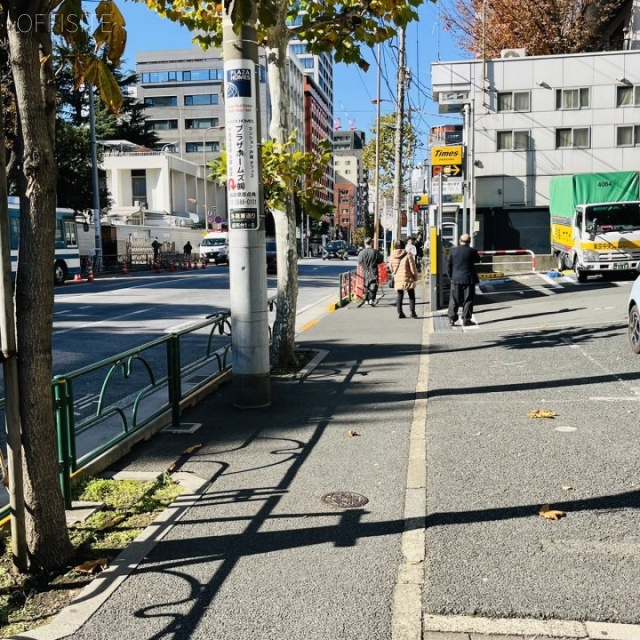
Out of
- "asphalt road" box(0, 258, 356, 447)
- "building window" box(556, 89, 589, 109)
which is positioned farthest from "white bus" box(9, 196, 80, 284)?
"building window" box(556, 89, 589, 109)

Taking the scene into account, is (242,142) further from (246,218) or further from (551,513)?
(551,513)

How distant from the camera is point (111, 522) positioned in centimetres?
473

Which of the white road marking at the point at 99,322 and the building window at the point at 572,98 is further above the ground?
the building window at the point at 572,98

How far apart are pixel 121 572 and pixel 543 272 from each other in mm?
24610

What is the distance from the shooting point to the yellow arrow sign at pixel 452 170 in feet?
66.4

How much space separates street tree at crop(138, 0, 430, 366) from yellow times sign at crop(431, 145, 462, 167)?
9.06m

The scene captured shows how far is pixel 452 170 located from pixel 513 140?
52.0 ft

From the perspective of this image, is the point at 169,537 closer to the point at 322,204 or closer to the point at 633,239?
the point at 322,204

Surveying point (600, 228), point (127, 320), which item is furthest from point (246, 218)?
point (600, 228)

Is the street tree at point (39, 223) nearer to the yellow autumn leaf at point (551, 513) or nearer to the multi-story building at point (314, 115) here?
the yellow autumn leaf at point (551, 513)

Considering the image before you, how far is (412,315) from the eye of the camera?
1627 cm

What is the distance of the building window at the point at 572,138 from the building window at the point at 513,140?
156 centimetres

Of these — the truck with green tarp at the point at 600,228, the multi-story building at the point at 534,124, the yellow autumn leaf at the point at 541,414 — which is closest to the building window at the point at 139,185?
the multi-story building at the point at 534,124

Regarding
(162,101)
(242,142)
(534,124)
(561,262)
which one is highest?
(162,101)
